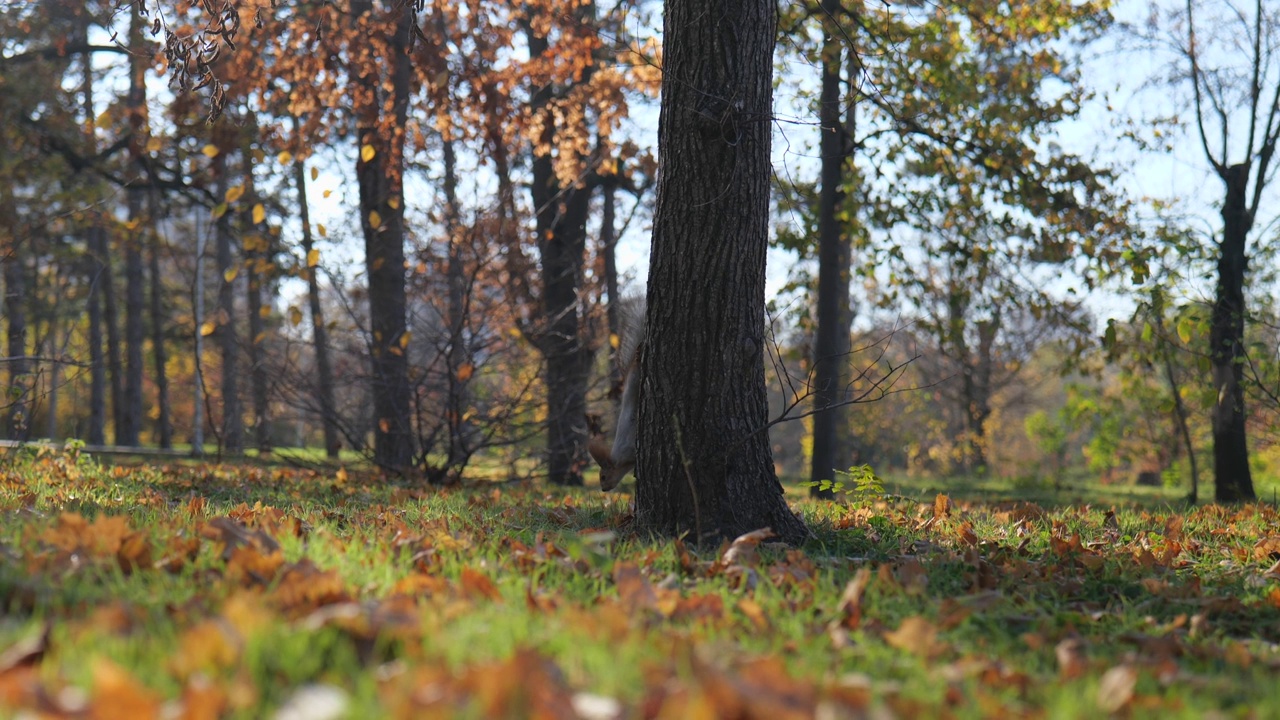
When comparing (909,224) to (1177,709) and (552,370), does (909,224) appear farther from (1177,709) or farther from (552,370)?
(1177,709)

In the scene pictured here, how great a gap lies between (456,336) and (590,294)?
2.31 m

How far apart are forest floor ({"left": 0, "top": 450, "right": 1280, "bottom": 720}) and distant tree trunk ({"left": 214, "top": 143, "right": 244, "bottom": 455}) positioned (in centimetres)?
451

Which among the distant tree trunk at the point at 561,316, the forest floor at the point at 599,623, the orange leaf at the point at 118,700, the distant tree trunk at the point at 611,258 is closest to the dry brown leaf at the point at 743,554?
the forest floor at the point at 599,623

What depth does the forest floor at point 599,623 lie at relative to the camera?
1.66 meters

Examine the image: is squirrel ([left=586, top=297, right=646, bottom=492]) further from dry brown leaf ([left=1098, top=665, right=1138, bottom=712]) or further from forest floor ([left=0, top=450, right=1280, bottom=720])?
dry brown leaf ([left=1098, top=665, right=1138, bottom=712])

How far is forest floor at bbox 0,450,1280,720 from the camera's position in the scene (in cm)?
166

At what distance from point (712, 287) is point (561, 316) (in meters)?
5.01

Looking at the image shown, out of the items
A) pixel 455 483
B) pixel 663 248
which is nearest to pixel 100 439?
pixel 455 483

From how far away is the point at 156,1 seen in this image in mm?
5199

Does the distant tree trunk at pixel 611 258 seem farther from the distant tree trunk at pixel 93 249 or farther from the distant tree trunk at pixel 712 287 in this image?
the distant tree trunk at pixel 93 249

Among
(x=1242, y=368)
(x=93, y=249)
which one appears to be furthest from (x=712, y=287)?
(x=93, y=249)

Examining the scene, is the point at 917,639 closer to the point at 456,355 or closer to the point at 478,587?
the point at 478,587

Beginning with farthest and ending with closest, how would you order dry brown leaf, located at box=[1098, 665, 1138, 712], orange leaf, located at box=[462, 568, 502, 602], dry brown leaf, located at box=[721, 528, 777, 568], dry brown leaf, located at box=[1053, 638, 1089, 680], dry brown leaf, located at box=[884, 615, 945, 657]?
dry brown leaf, located at box=[721, 528, 777, 568] → orange leaf, located at box=[462, 568, 502, 602] → dry brown leaf, located at box=[884, 615, 945, 657] → dry brown leaf, located at box=[1053, 638, 1089, 680] → dry brown leaf, located at box=[1098, 665, 1138, 712]

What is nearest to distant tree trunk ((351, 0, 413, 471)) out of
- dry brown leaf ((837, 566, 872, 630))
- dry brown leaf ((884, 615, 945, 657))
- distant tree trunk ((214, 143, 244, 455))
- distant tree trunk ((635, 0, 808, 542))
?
distant tree trunk ((214, 143, 244, 455))
